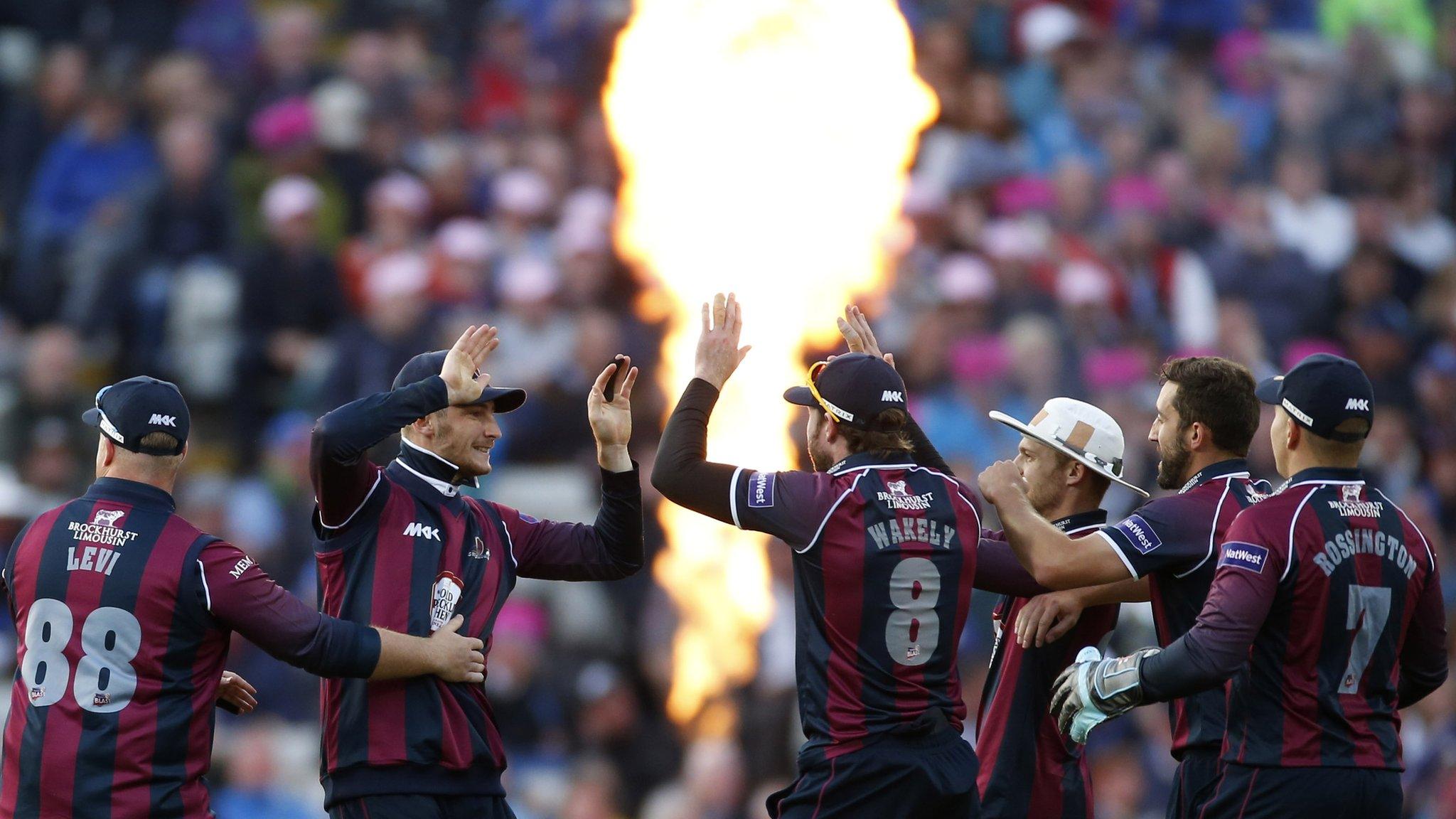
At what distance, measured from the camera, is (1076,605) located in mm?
6730

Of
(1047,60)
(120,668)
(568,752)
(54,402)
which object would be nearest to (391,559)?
(120,668)

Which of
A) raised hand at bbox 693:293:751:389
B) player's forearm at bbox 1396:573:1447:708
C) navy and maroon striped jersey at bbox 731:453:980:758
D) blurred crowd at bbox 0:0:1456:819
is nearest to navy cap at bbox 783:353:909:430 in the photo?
navy and maroon striped jersey at bbox 731:453:980:758

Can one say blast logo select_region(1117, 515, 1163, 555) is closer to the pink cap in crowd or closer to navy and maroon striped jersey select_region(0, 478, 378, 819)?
navy and maroon striped jersey select_region(0, 478, 378, 819)

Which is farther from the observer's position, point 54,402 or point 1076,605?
point 54,402

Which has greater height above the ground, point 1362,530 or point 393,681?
point 1362,530

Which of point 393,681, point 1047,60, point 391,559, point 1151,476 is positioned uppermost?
point 1047,60

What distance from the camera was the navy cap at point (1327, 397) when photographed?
245 inches

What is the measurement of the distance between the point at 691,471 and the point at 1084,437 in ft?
4.96

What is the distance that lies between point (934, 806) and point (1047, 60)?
427 inches

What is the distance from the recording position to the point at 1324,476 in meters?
6.27

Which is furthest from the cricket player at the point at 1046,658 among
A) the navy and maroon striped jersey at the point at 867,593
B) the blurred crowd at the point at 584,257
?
the blurred crowd at the point at 584,257

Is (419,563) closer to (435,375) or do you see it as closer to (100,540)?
(435,375)

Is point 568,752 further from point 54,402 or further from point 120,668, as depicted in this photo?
point 120,668

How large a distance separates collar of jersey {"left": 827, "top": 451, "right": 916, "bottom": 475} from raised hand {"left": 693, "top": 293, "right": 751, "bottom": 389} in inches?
19.6
